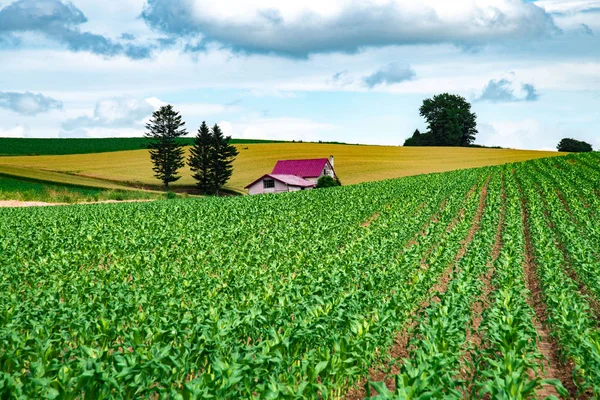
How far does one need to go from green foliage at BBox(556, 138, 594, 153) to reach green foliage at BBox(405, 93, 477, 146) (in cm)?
1924

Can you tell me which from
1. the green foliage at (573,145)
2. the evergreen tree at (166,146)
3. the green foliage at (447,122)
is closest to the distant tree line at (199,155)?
the evergreen tree at (166,146)

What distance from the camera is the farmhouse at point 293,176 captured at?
73500 millimetres

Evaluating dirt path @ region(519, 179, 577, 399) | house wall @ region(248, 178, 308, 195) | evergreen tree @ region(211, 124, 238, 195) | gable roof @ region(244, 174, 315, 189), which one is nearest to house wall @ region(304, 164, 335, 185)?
gable roof @ region(244, 174, 315, 189)

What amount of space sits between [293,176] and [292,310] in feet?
225

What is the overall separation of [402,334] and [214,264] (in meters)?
6.55

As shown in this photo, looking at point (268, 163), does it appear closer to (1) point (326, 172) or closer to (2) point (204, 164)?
(1) point (326, 172)

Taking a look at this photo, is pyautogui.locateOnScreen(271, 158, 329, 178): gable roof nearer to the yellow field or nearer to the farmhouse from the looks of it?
the farmhouse

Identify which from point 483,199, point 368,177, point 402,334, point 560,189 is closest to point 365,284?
point 402,334

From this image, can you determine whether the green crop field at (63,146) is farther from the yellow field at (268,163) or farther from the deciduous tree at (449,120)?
the deciduous tree at (449,120)

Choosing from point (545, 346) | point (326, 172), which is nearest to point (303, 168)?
point (326, 172)

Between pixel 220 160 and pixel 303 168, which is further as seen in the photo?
pixel 303 168

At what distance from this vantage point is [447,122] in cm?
13500

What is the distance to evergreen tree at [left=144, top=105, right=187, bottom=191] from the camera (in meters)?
79.6

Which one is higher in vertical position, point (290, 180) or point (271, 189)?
point (290, 180)
